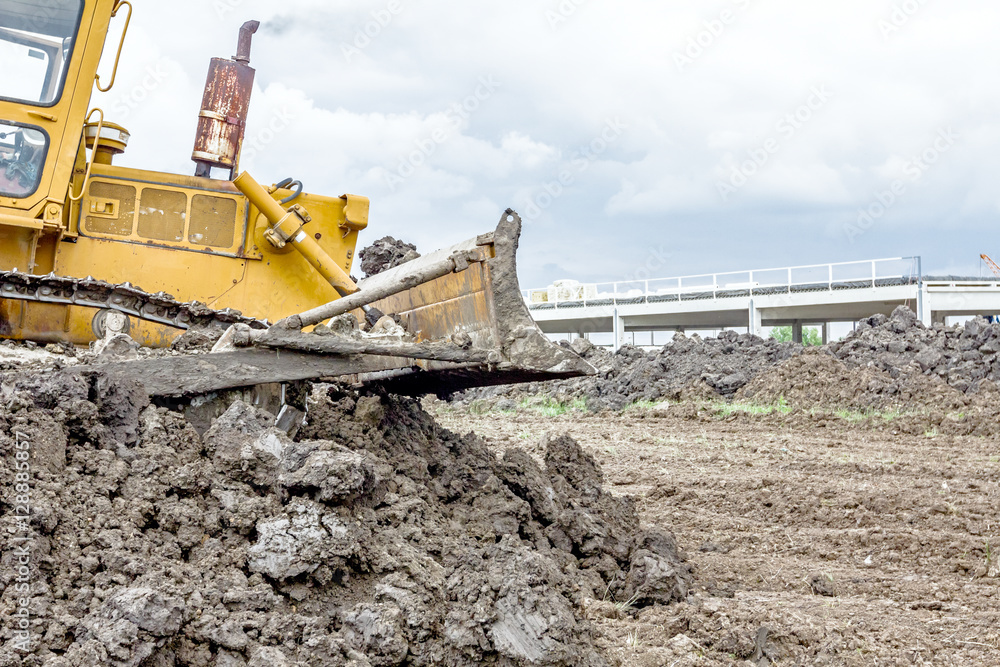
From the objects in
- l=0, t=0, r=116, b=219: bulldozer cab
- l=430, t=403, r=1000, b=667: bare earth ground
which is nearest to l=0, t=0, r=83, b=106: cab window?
l=0, t=0, r=116, b=219: bulldozer cab

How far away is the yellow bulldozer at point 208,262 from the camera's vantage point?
167 inches

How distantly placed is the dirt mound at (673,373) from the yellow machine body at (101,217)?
901 cm

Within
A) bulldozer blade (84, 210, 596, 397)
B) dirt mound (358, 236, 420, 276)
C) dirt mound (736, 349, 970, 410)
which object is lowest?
bulldozer blade (84, 210, 596, 397)

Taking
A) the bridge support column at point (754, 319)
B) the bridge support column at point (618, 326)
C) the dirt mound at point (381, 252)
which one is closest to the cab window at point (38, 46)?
the dirt mound at point (381, 252)

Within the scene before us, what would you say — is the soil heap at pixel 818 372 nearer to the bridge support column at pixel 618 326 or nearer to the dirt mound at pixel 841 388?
the dirt mound at pixel 841 388

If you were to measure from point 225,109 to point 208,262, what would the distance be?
4.08 ft

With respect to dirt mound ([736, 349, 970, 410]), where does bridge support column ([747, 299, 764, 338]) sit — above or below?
above

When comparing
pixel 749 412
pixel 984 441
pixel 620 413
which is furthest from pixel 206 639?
pixel 620 413

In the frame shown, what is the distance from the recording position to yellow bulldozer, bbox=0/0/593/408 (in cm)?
425

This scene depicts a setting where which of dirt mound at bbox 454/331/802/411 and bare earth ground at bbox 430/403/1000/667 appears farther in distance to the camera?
dirt mound at bbox 454/331/802/411

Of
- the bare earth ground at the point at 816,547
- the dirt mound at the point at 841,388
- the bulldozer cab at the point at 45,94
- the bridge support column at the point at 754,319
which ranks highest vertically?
the bridge support column at the point at 754,319

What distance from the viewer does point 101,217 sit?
653 cm

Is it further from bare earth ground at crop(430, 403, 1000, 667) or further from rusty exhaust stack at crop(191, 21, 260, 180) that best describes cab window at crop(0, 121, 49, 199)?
bare earth ground at crop(430, 403, 1000, 667)

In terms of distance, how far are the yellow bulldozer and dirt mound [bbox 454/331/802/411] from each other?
8.98 meters
